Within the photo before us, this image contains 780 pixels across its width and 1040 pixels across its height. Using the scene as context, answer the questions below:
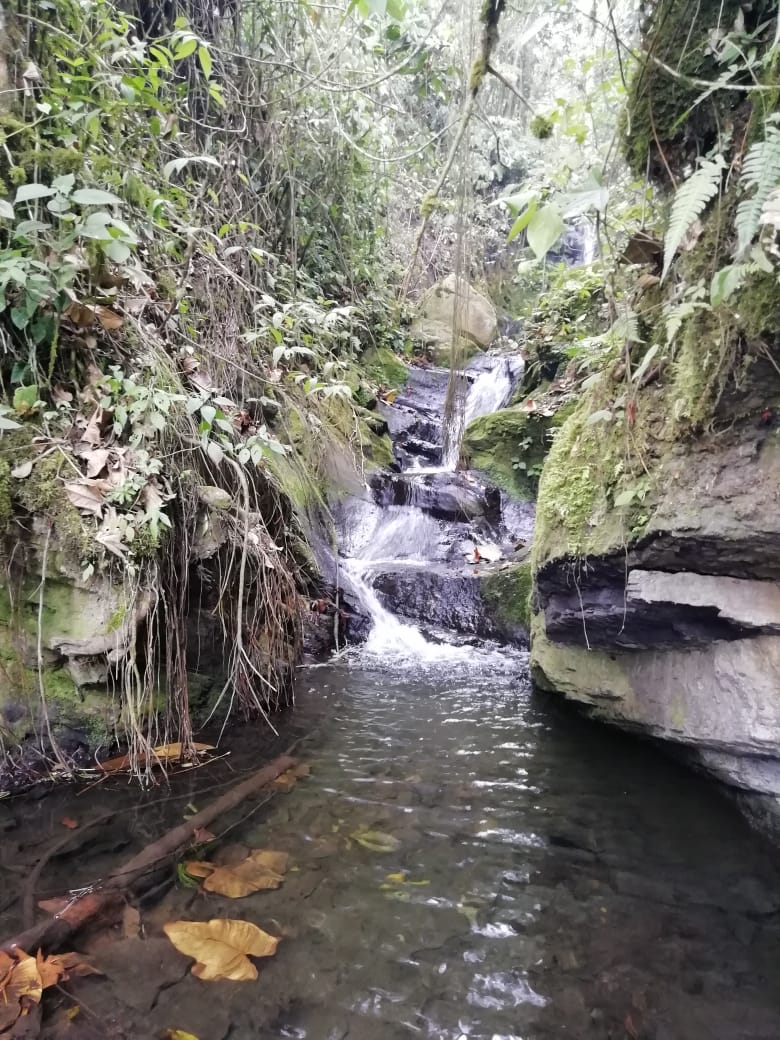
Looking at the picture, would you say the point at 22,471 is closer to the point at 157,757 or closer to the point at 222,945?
the point at 157,757

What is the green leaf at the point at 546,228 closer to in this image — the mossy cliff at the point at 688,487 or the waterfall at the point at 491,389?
the mossy cliff at the point at 688,487

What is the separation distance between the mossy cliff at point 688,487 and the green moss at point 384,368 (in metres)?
7.71

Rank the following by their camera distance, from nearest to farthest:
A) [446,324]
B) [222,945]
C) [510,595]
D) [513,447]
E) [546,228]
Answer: [546,228]
[222,945]
[510,595]
[513,447]
[446,324]

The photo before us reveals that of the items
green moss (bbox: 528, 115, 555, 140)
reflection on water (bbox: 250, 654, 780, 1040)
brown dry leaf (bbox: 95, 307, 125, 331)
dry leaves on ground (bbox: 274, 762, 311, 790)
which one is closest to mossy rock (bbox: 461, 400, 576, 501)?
reflection on water (bbox: 250, 654, 780, 1040)

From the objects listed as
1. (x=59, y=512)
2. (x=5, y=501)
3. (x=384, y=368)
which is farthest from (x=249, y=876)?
(x=384, y=368)

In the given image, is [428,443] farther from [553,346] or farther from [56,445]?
[56,445]

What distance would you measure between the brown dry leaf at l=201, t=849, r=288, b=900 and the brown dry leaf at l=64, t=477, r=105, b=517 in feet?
5.53

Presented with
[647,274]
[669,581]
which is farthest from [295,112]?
[669,581]

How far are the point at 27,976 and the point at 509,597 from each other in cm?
448

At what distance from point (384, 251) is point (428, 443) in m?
3.35

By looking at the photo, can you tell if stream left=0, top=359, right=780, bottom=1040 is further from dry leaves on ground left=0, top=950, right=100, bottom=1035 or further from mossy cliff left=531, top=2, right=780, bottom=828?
mossy cliff left=531, top=2, right=780, bottom=828

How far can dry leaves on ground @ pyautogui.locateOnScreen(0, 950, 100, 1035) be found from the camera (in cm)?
174

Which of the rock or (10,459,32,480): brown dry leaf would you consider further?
the rock

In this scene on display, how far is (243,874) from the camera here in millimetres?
2447
